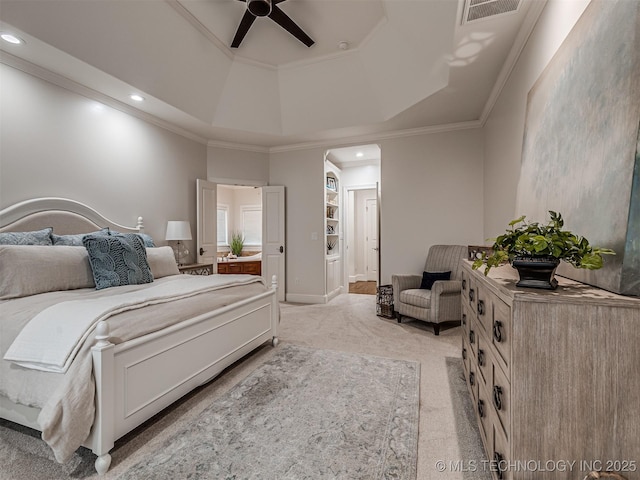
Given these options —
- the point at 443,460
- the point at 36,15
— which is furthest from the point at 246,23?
the point at 443,460

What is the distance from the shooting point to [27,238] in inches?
99.9

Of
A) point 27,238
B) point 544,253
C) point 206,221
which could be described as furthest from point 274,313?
point 544,253

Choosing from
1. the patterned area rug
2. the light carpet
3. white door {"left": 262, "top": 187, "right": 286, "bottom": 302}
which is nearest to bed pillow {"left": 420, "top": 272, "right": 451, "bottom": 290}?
the light carpet

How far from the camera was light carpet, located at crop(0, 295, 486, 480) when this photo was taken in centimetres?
153

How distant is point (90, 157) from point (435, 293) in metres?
4.18

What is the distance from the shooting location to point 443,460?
1.60 m

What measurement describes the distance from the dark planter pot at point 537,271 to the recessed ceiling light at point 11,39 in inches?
152

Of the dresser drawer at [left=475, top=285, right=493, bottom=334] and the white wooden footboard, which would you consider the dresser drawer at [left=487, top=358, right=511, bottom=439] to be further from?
the white wooden footboard

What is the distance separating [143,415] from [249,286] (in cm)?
137

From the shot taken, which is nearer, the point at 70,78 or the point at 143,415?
the point at 143,415

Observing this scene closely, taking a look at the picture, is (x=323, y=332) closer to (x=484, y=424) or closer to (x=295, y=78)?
(x=484, y=424)

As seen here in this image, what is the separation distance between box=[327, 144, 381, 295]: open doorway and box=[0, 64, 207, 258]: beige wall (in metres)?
2.62

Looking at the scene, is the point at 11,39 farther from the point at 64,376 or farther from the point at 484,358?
the point at 484,358

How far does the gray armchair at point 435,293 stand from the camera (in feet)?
11.6
